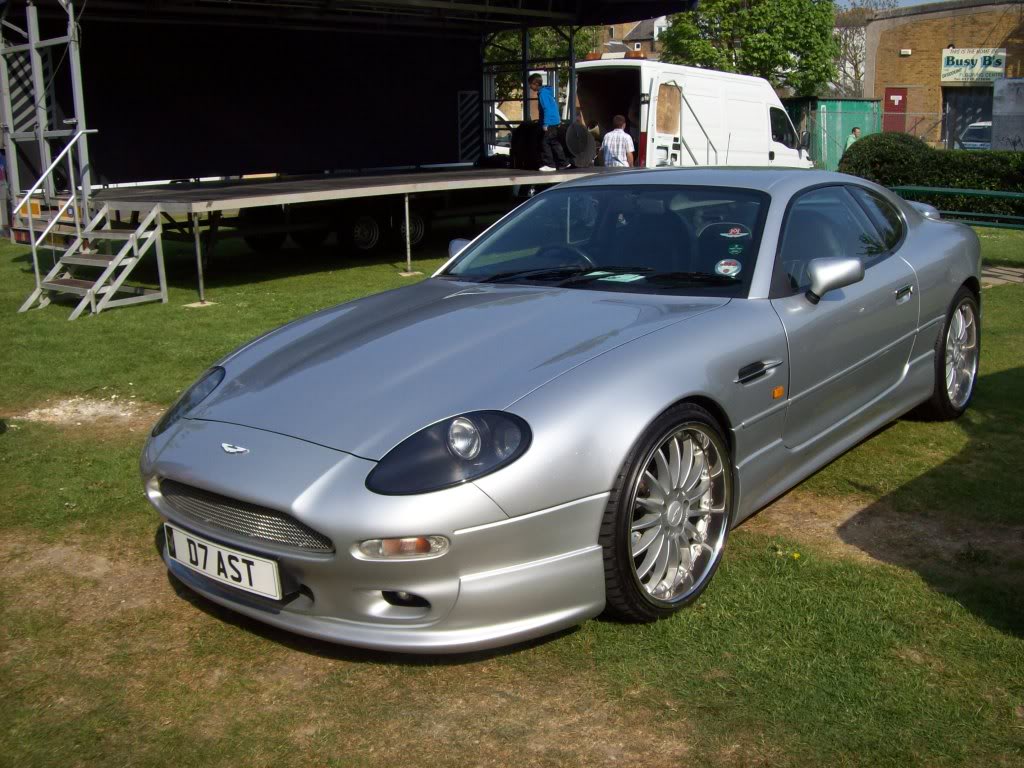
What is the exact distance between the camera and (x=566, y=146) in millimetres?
15359

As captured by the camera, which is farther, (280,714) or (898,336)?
(898,336)

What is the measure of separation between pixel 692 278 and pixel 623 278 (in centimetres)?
27

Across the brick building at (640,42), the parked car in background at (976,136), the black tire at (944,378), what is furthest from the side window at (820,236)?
the brick building at (640,42)

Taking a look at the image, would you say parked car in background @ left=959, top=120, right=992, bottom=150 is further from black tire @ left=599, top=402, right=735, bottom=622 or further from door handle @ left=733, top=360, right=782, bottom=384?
black tire @ left=599, top=402, right=735, bottom=622

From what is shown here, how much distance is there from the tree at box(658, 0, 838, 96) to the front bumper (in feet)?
116

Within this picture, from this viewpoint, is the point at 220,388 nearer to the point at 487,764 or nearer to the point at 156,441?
the point at 156,441

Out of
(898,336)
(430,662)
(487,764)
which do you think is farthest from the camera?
(898,336)

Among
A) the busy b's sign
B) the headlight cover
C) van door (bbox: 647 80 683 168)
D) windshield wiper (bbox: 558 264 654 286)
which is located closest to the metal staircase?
the headlight cover

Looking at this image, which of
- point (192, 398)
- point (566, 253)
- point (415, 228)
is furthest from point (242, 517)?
point (415, 228)

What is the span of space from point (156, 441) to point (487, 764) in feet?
5.31

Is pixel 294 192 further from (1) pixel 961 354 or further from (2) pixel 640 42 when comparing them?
(2) pixel 640 42

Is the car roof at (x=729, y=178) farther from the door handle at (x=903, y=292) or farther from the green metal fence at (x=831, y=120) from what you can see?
the green metal fence at (x=831, y=120)

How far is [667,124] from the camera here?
16203mm

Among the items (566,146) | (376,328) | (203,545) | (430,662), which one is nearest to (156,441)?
(203,545)
